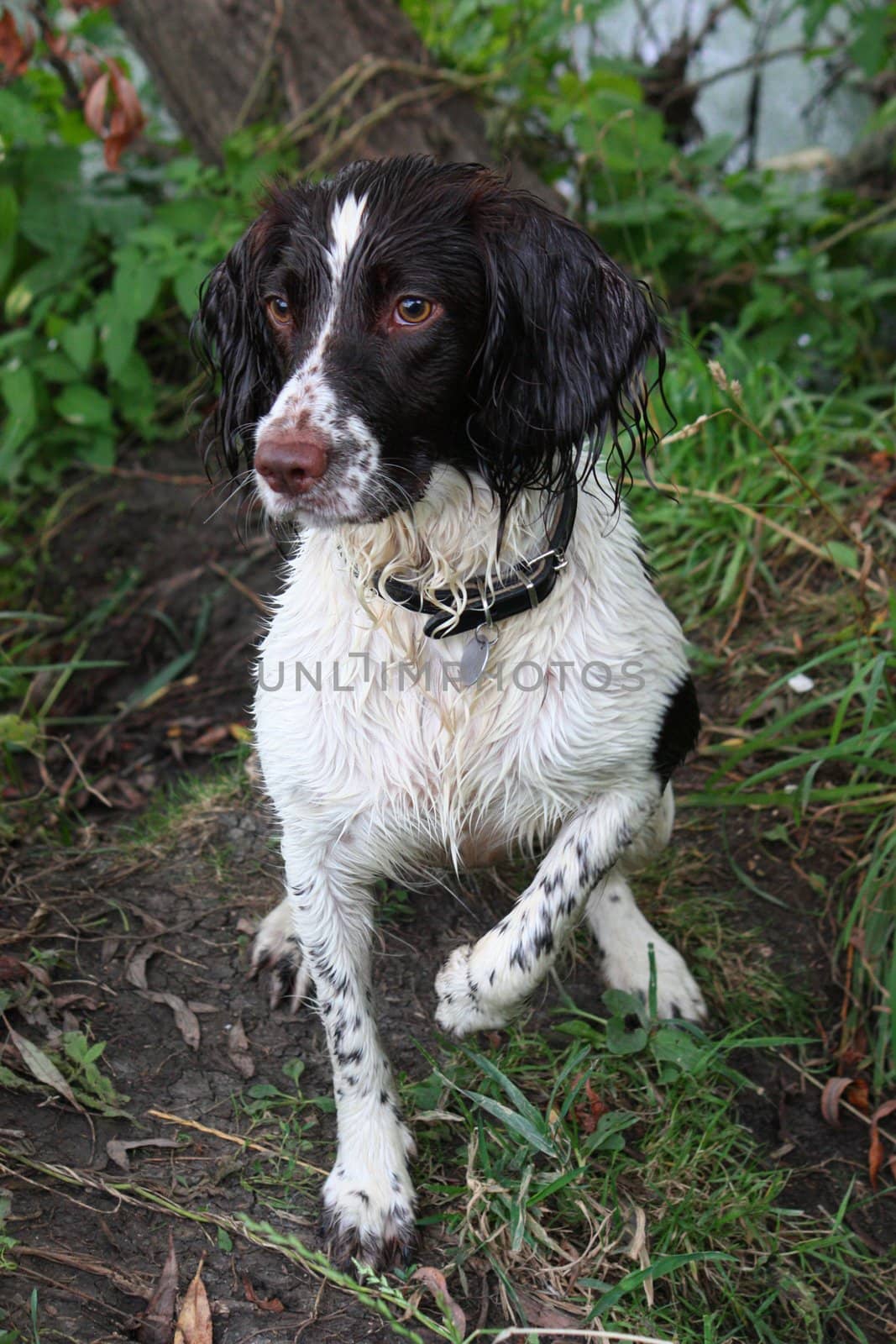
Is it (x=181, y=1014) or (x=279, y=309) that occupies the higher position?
(x=279, y=309)

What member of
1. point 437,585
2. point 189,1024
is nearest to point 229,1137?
point 189,1024

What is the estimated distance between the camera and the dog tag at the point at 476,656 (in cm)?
222

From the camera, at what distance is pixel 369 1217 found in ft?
7.04

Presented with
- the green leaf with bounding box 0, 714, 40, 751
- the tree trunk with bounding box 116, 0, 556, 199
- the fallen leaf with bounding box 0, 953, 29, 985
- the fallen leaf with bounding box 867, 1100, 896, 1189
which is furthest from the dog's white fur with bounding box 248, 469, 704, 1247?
the tree trunk with bounding box 116, 0, 556, 199

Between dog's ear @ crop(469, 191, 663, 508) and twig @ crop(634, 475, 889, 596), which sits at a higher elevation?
dog's ear @ crop(469, 191, 663, 508)

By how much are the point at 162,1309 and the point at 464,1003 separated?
0.68 metres

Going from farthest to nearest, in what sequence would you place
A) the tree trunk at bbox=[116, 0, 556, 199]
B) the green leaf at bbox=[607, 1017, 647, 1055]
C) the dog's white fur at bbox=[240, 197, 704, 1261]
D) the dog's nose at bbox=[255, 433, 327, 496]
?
the tree trunk at bbox=[116, 0, 556, 199] < the green leaf at bbox=[607, 1017, 647, 1055] < the dog's white fur at bbox=[240, 197, 704, 1261] < the dog's nose at bbox=[255, 433, 327, 496]

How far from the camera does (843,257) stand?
15.2ft

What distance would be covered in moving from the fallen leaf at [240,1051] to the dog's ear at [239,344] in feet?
3.66

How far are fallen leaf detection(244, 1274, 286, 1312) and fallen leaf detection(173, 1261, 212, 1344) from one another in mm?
67

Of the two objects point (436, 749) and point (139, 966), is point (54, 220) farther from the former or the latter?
point (436, 749)

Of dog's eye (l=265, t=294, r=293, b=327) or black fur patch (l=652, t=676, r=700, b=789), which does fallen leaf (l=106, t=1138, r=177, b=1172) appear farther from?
dog's eye (l=265, t=294, r=293, b=327)

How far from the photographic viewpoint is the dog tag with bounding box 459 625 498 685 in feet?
7.28

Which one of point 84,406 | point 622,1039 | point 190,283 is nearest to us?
point 622,1039
